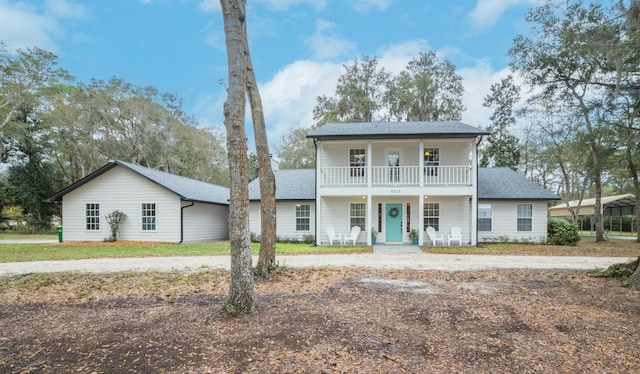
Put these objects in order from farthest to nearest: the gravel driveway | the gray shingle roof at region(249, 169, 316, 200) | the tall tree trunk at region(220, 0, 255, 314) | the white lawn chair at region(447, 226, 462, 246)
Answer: the gray shingle roof at region(249, 169, 316, 200) < the white lawn chair at region(447, 226, 462, 246) < the gravel driveway < the tall tree trunk at region(220, 0, 255, 314)

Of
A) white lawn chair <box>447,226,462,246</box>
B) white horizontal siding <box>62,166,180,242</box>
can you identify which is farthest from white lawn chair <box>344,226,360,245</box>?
white horizontal siding <box>62,166,180,242</box>

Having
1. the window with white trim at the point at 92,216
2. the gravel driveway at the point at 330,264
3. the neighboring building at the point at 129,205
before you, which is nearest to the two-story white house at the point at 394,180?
the gravel driveway at the point at 330,264

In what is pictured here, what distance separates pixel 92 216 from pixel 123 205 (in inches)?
76.7

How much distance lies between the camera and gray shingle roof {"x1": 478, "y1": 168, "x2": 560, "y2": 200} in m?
15.9

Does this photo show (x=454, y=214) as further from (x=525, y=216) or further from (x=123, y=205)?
(x=123, y=205)

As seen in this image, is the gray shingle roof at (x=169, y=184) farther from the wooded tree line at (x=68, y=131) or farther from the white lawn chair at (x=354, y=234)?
the wooded tree line at (x=68, y=131)

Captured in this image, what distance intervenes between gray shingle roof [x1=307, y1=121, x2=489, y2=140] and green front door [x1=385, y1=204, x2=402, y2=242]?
3.62m

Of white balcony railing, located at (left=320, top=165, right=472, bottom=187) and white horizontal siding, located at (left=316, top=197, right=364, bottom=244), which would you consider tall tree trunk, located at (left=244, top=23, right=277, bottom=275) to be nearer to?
white balcony railing, located at (left=320, top=165, right=472, bottom=187)

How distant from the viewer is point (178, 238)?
16516mm

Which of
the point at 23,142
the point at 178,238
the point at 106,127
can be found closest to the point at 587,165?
the point at 178,238

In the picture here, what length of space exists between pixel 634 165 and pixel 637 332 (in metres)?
19.5

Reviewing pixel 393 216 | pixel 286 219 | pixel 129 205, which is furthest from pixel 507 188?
pixel 129 205

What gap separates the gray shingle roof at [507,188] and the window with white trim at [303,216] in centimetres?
883

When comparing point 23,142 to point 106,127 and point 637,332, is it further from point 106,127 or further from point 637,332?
point 637,332
